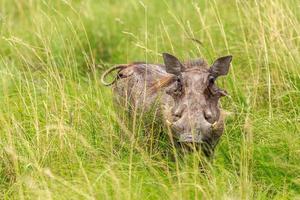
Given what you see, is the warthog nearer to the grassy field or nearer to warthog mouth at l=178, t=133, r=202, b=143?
warthog mouth at l=178, t=133, r=202, b=143

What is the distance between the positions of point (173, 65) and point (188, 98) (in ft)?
0.94

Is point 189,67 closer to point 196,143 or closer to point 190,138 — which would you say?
point 196,143

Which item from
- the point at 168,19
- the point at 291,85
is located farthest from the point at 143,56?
the point at 291,85

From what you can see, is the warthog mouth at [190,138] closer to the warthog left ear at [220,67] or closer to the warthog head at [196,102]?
the warthog head at [196,102]

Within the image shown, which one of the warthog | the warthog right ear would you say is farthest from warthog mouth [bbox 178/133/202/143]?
the warthog right ear

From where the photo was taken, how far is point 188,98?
4520 mm

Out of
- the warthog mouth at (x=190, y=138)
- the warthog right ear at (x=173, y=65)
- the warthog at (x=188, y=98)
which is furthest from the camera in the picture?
the warthog right ear at (x=173, y=65)

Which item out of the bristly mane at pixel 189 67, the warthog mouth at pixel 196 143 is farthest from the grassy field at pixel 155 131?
the bristly mane at pixel 189 67

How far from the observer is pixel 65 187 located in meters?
4.27

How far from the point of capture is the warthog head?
4391 millimetres

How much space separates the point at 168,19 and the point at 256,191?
10.9 feet

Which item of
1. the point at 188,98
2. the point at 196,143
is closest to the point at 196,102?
the point at 188,98

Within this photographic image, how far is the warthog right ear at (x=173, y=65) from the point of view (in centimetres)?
474

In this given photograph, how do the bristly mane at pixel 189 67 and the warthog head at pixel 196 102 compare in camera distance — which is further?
the bristly mane at pixel 189 67
